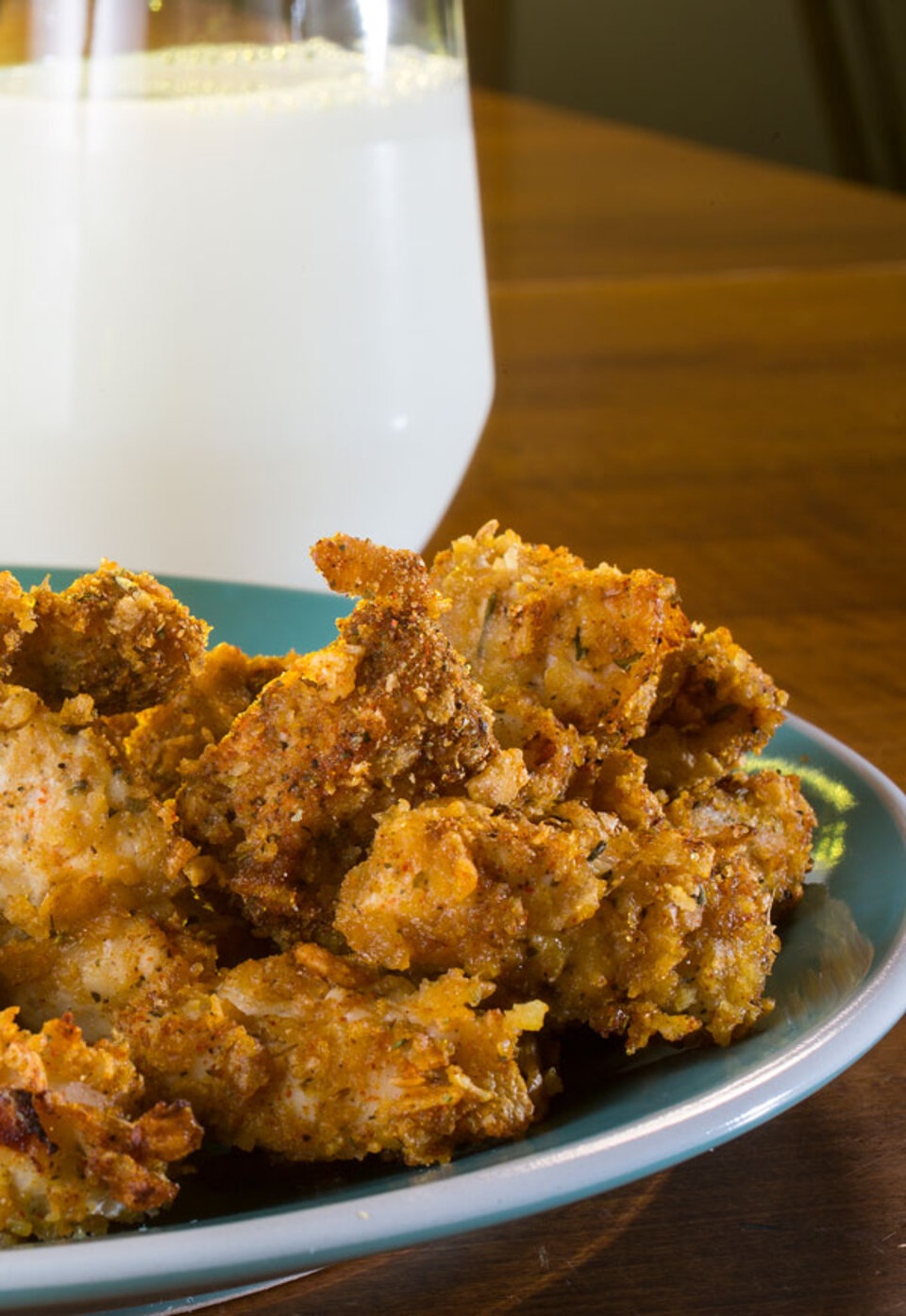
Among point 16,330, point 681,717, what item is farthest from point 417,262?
point 681,717

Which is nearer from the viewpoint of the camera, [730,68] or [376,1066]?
[376,1066]

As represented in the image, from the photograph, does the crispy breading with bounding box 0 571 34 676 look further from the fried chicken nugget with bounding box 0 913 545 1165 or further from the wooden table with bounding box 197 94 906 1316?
the wooden table with bounding box 197 94 906 1316

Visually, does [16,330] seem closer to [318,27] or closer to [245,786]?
[318,27]

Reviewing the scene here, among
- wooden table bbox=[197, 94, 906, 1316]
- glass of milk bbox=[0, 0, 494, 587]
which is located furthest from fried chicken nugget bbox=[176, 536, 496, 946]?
glass of milk bbox=[0, 0, 494, 587]

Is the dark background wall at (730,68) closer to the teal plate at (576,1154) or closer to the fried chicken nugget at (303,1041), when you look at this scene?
the teal plate at (576,1154)

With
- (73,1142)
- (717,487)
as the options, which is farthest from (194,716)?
(717,487)

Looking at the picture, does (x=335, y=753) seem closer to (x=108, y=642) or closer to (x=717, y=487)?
(x=108, y=642)
